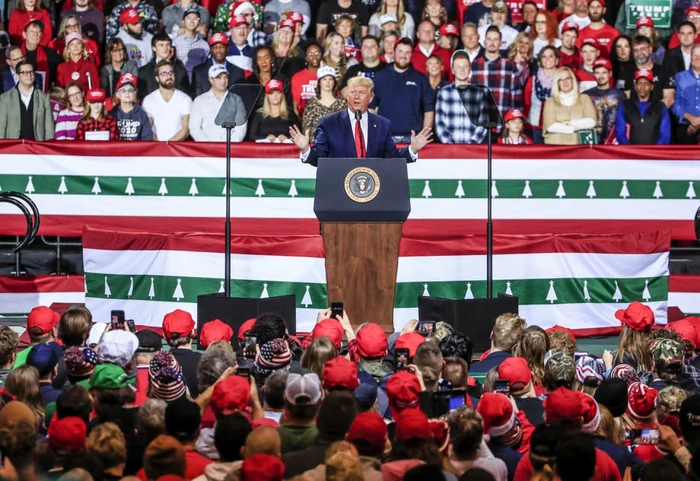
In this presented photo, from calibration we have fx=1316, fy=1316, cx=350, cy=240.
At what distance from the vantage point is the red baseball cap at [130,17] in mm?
14531

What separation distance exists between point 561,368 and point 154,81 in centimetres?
833

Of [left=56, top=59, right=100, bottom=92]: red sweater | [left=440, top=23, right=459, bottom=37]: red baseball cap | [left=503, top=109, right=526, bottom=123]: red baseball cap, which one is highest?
[left=440, top=23, right=459, bottom=37]: red baseball cap

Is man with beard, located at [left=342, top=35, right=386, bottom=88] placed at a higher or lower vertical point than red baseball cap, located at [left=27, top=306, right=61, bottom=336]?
higher

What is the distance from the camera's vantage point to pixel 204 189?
1309 cm

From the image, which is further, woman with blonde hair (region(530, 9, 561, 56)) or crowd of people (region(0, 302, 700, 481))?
woman with blonde hair (region(530, 9, 561, 56))

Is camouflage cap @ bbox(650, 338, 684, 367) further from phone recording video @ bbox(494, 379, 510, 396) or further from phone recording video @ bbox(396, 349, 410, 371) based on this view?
phone recording video @ bbox(396, 349, 410, 371)

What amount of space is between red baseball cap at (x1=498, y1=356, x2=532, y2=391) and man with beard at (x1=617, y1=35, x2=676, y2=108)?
794cm

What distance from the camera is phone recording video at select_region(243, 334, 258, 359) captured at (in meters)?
7.74

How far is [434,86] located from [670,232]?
2.89 meters

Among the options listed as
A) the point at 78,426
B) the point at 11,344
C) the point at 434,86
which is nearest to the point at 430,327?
the point at 11,344

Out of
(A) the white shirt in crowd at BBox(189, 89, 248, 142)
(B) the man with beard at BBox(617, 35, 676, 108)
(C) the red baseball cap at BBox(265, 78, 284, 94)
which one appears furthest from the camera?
(B) the man with beard at BBox(617, 35, 676, 108)

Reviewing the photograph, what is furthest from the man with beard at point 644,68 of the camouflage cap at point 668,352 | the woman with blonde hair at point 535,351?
the woman with blonde hair at point 535,351

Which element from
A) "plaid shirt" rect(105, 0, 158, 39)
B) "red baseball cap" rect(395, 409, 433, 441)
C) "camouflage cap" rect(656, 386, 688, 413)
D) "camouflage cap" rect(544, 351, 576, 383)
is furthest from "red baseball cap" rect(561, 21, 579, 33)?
"red baseball cap" rect(395, 409, 433, 441)

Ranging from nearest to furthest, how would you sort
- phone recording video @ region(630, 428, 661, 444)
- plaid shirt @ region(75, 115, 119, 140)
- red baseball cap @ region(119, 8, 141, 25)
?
1. phone recording video @ region(630, 428, 661, 444)
2. plaid shirt @ region(75, 115, 119, 140)
3. red baseball cap @ region(119, 8, 141, 25)
